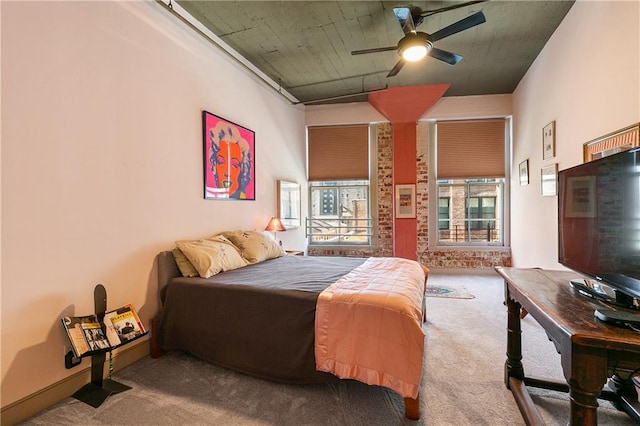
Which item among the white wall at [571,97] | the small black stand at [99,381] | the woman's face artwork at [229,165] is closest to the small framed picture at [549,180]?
the white wall at [571,97]

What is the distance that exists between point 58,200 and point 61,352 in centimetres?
96

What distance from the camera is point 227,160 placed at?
3.40 meters

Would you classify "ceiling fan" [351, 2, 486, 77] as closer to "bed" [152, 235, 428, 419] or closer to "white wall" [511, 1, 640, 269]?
"white wall" [511, 1, 640, 269]

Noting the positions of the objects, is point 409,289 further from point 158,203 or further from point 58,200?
point 58,200

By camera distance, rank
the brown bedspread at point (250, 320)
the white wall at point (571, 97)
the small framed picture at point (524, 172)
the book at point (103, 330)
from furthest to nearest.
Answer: the small framed picture at point (524, 172)
the white wall at point (571, 97)
the brown bedspread at point (250, 320)
the book at point (103, 330)

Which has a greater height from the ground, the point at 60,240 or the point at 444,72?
the point at 444,72

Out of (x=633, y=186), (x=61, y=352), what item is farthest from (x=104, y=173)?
(x=633, y=186)

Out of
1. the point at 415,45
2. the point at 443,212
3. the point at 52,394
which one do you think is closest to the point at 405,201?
the point at 443,212

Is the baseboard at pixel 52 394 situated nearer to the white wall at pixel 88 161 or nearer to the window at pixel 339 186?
the white wall at pixel 88 161

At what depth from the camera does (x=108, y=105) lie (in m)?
2.13

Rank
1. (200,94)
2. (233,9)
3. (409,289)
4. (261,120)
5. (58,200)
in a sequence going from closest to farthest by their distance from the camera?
(58,200), (409,289), (233,9), (200,94), (261,120)

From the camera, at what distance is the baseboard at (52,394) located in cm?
161

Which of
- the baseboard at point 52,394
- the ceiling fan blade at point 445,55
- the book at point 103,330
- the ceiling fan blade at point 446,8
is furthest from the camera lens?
the ceiling fan blade at point 445,55

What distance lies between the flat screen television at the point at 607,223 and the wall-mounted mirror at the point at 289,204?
3.55 metres
